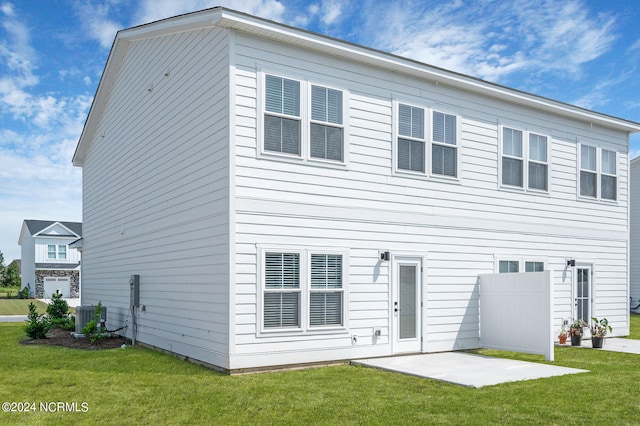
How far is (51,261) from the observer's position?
148ft

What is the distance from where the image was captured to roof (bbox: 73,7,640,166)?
9.94 m

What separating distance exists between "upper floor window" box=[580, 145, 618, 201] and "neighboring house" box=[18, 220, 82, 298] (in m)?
38.1

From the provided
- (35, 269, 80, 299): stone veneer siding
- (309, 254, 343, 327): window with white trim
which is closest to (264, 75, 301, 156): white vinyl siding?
(309, 254, 343, 327): window with white trim

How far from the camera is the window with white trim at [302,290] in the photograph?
1005 cm

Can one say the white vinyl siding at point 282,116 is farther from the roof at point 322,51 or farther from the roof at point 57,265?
the roof at point 57,265

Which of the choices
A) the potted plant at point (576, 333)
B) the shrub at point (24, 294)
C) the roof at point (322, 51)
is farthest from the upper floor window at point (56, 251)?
the potted plant at point (576, 333)

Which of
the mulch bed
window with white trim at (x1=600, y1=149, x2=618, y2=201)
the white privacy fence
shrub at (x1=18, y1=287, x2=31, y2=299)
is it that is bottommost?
shrub at (x1=18, y1=287, x2=31, y2=299)

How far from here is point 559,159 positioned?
15047 millimetres

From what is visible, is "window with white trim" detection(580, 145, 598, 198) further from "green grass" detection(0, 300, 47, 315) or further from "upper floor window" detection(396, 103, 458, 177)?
"green grass" detection(0, 300, 47, 315)

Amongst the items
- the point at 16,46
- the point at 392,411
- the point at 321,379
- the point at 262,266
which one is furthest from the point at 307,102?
the point at 16,46

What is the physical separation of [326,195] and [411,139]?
2.53 metres

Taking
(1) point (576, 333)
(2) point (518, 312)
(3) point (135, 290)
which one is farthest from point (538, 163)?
(3) point (135, 290)

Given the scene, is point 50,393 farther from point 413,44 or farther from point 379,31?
point 413,44

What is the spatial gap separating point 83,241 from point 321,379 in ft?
45.8
